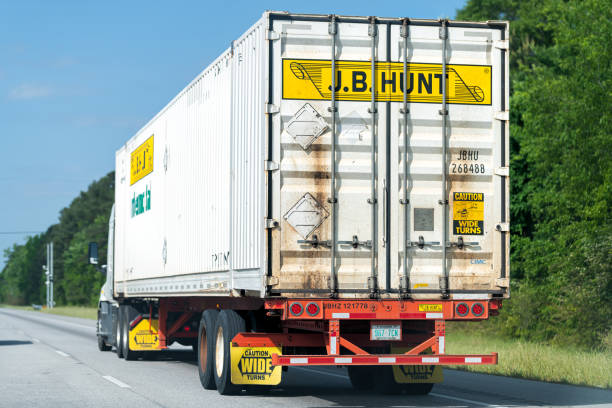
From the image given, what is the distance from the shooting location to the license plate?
1177 centimetres

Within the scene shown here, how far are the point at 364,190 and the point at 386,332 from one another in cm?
168

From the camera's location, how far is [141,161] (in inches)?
787

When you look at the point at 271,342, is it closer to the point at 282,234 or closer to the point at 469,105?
the point at 282,234

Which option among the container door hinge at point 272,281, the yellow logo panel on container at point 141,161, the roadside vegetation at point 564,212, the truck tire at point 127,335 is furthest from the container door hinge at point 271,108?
the truck tire at point 127,335

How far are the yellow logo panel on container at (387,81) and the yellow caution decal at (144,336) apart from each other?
10.0 metres

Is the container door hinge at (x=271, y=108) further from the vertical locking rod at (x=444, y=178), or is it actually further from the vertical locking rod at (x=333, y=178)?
the vertical locking rod at (x=444, y=178)

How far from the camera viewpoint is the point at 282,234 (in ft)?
37.9

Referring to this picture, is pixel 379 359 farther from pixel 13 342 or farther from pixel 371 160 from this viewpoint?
pixel 13 342

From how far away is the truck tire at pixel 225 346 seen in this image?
13.2 m

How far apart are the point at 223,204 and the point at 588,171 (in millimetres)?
13862

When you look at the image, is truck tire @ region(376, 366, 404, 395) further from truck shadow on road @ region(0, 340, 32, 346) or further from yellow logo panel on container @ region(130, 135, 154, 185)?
truck shadow on road @ region(0, 340, 32, 346)

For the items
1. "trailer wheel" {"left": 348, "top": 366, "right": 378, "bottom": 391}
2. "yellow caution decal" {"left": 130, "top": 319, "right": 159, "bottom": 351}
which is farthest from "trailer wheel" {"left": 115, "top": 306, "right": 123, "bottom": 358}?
"trailer wheel" {"left": 348, "top": 366, "right": 378, "bottom": 391}

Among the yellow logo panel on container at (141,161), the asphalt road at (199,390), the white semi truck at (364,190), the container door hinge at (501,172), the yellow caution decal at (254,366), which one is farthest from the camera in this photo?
the yellow logo panel on container at (141,161)

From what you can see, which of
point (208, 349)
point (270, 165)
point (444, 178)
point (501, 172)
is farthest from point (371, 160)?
point (208, 349)
